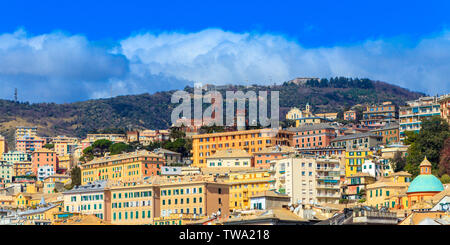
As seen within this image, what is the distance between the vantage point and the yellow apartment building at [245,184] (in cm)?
11638

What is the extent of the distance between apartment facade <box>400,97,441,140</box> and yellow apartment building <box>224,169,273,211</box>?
47.7 m

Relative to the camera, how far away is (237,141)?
492 ft

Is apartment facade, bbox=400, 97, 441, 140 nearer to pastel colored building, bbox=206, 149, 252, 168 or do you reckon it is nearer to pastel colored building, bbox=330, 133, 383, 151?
pastel colored building, bbox=330, 133, 383, 151

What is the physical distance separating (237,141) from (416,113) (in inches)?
1290

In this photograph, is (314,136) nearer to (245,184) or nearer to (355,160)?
(355,160)

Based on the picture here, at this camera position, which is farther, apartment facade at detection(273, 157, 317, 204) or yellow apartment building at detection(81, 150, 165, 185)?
yellow apartment building at detection(81, 150, 165, 185)

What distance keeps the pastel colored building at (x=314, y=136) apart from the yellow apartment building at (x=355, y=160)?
3417 cm

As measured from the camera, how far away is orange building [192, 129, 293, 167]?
147m

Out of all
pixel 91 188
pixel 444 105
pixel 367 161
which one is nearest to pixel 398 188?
pixel 367 161

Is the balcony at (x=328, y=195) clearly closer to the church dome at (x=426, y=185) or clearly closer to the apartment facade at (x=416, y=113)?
the church dome at (x=426, y=185)

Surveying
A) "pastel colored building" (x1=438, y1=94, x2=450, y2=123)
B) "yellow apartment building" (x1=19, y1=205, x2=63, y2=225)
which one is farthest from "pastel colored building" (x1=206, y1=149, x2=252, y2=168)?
"pastel colored building" (x1=438, y1=94, x2=450, y2=123)

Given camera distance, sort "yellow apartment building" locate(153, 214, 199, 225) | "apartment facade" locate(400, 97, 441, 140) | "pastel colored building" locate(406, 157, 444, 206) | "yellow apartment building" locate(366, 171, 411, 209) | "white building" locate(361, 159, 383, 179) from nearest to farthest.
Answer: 1. "yellow apartment building" locate(153, 214, 199, 225)
2. "pastel colored building" locate(406, 157, 444, 206)
3. "yellow apartment building" locate(366, 171, 411, 209)
4. "white building" locate(361, 159, 383, 179)
5. "apartment facade" locate(400, 97, 441, 140)

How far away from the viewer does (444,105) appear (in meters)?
154
